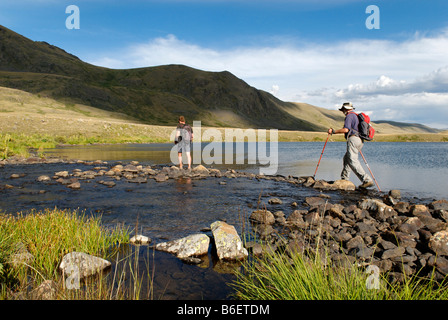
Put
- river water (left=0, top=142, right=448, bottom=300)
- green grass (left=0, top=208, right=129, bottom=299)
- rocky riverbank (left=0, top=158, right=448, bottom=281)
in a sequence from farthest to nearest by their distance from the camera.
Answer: rocky riverbank (left=0, top=158, right=448, bottom=281) < river water (left=0, top=142, right=448, bottom=300) < green grass (left=0, top=208, right=129, bottom=299)

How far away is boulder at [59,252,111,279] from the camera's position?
487 centimetres

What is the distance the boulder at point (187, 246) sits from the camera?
623 cm

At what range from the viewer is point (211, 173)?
18797 millimetres

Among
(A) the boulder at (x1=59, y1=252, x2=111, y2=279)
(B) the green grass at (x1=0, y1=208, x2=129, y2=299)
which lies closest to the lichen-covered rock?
(B) the green grass at (x1=0, y1=208, x2=129, y2=299)

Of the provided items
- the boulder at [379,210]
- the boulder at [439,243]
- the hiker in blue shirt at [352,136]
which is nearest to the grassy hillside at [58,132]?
the hiker in blue shirt at [352,136]

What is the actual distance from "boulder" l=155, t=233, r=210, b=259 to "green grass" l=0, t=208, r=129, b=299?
0.98 m

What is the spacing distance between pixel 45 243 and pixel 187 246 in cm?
267

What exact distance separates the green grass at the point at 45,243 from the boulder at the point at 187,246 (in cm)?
98

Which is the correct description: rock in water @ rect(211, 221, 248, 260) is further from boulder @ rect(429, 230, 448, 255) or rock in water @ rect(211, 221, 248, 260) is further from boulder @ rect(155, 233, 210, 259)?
boulder @ rect(429, 230, 448, 255)

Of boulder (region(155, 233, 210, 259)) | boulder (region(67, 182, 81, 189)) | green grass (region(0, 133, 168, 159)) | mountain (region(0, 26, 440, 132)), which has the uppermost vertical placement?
mountain (region(0, 26, 440, 132))

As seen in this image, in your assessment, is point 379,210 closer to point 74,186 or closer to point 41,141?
point 74,186

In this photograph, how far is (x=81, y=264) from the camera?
16.5 feet

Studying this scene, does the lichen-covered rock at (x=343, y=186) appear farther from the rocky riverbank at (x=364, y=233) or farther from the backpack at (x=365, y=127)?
the backpack at (x=365, y=127)
